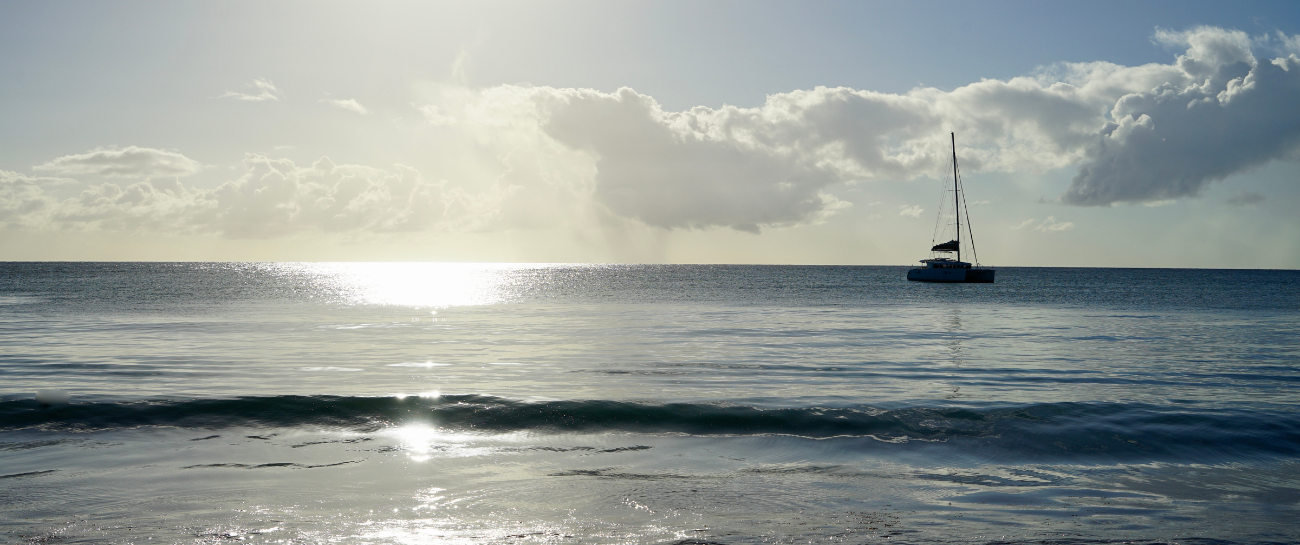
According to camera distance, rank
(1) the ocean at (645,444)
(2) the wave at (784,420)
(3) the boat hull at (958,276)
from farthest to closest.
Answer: (3) the boat hull at (958,276) → (2) the wave at (784,420) → (1) the ocean at (645,444)

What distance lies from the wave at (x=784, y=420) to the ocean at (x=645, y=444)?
95 mm

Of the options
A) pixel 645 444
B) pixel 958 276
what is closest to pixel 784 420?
pixel 645 444

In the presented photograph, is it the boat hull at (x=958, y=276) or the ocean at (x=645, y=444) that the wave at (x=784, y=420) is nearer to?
the ocean at (x=645, y=444)

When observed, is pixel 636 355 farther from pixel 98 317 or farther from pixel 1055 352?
pixel 98 317

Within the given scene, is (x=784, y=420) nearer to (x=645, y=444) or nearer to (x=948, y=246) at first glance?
(x=645, y=444)

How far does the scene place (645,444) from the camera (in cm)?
1409

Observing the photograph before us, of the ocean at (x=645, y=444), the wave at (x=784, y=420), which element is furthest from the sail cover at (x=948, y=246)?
the wave at (x=784, y=420)

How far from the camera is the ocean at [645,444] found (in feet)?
29.4

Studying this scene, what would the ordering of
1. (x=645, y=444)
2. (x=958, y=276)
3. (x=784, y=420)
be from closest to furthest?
1. (x=645, y=444)
2. (x=784, y=420)
3. (x=958, y=276)

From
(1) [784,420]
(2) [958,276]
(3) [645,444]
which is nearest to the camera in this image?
(3) [645,444]

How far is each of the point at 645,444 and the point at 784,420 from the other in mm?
3717

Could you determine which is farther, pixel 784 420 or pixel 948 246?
pixel 948 246

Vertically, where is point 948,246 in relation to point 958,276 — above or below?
above

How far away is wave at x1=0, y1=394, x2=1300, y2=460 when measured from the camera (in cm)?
1437
